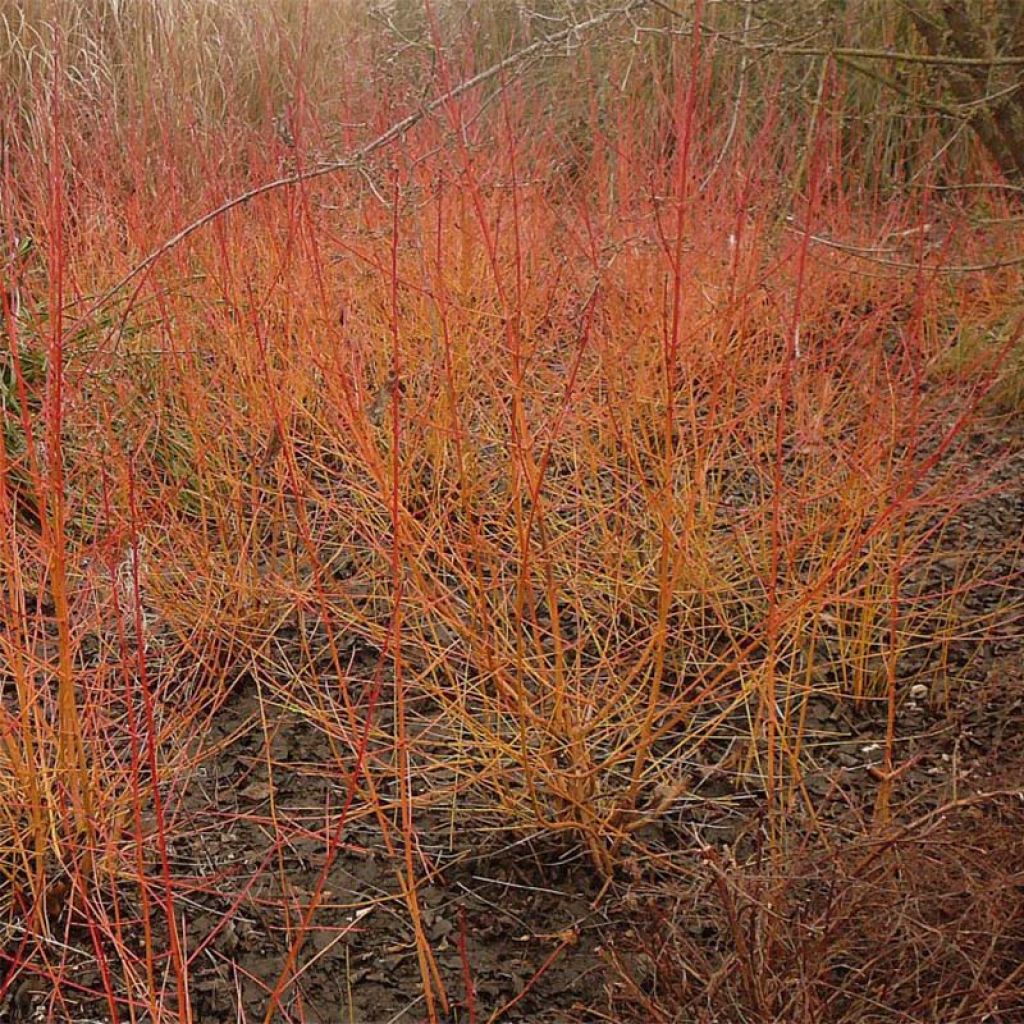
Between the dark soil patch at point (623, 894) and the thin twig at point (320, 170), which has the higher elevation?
the thin twig at point (320, 170)

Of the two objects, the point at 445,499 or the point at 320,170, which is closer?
the point at 320,170

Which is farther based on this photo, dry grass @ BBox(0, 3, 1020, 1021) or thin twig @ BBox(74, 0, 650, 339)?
dry grass @ BBox(0, 3, 1020, 1021)

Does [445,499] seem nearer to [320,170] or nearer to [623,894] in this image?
[320,170]

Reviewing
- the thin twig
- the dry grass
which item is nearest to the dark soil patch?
the dry grass

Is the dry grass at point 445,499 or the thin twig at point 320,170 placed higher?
the thin twig at point 320,170

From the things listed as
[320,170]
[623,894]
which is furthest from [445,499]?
[623,894]

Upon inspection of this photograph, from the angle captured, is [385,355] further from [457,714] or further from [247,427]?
[457,714]

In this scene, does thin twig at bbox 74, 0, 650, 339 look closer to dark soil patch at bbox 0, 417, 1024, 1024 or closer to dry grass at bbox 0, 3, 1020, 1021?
dry grass at bbox 0, 3, 1020, 1021

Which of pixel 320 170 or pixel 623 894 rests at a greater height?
pixel 320 170

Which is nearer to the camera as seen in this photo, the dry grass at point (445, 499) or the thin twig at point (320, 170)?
the thin twig at point (320, 170)

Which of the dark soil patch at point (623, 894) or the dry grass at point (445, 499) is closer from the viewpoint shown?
the dark soil patch at point (623, 894)

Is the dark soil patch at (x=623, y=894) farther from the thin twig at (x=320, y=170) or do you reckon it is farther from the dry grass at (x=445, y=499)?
the thin twig at (x=320, y=170)

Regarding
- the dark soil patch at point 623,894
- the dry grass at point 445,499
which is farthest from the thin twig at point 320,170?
the dark soil patch at point 623,894

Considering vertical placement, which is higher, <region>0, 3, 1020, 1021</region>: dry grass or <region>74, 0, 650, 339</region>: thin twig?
<region>74, 0, 650, 339</region>: thin twig
